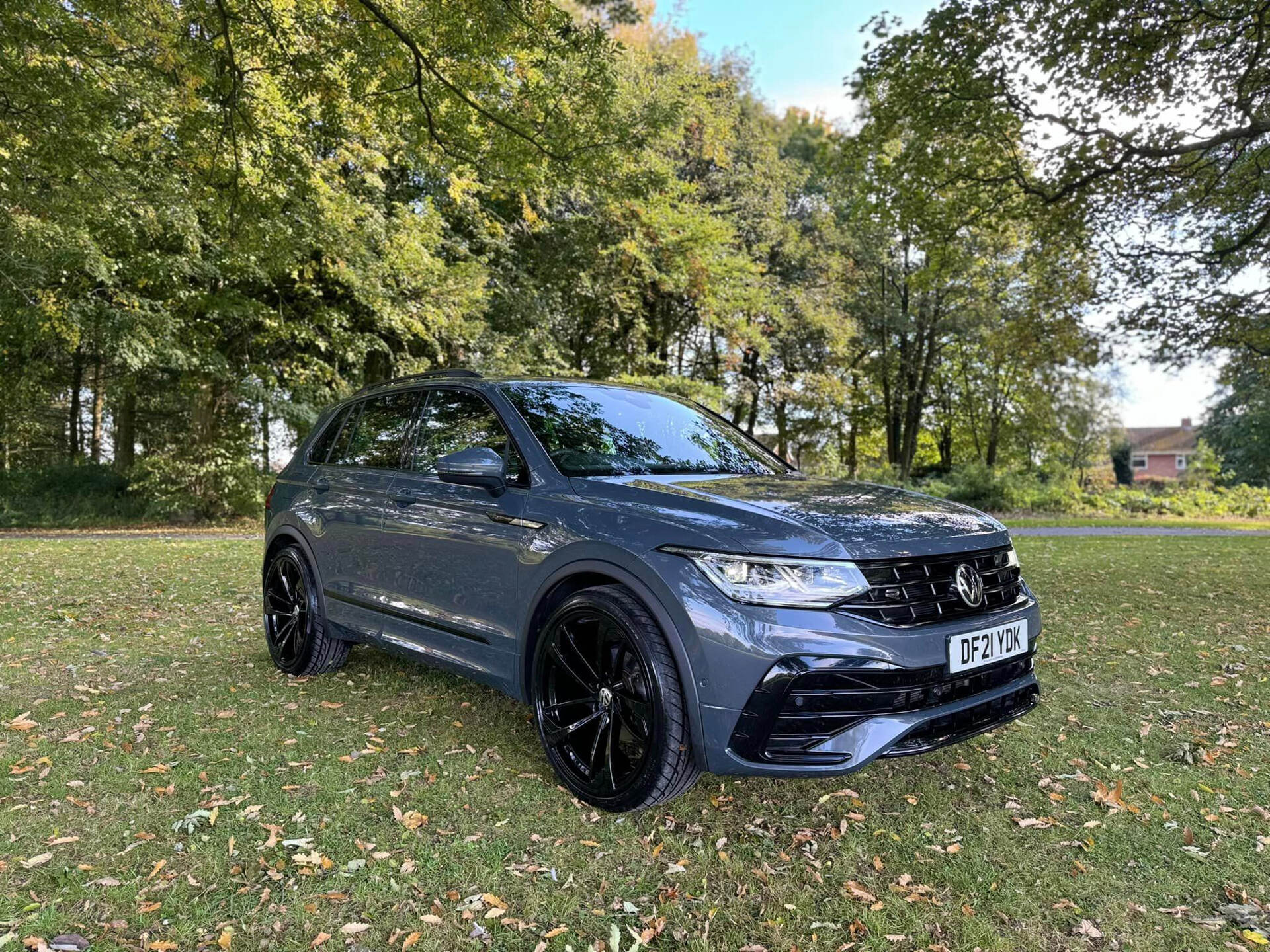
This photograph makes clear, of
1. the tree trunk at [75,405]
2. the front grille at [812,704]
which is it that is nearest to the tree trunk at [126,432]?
the tree trunk at [75,405]

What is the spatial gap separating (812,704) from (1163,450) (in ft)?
272

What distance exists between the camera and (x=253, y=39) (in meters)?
7.08

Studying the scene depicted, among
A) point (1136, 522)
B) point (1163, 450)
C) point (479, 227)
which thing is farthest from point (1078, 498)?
point (1163, 450)

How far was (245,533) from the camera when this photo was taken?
14.2 meters

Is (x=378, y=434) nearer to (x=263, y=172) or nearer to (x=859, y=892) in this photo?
(x=859, y=892)

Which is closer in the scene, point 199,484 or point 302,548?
point 302,548

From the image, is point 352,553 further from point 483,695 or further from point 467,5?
point 467,5

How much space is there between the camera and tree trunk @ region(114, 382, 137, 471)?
59.3 ft

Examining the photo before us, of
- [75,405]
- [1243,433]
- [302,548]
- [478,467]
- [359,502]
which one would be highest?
[1243,433]

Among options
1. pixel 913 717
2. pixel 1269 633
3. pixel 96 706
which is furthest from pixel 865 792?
pixel 1269 633

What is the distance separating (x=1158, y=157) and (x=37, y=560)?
1379 cm

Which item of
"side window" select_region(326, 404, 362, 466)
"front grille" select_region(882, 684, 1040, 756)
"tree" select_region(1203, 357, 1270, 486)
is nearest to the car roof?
"side window" select_region(326, 404, 362, 466)

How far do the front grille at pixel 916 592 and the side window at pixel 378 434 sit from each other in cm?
258

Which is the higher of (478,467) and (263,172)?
(263,172)
